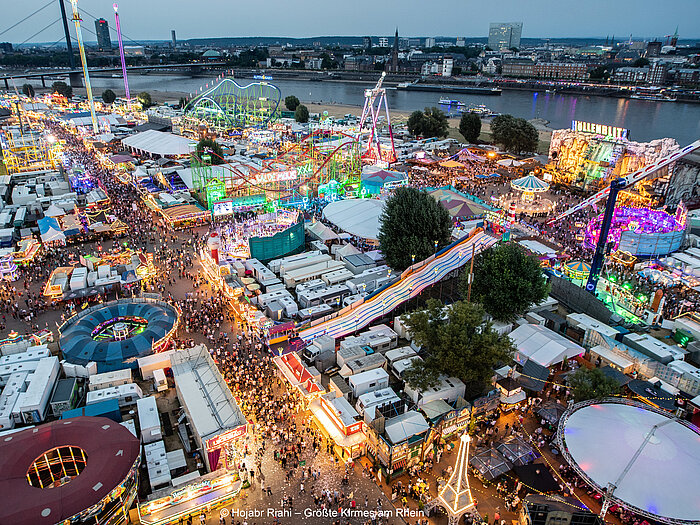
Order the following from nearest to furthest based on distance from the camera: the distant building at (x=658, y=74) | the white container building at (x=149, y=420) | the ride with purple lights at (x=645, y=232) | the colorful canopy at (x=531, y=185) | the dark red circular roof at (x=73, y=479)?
the dark red circular roof at (x=73, y=479)
the white container building at (x=149, y=420)
the ride with purple lights at (x=645, y=232)
the colorful canopy at (x=531, y=185)
the distant building at (x=658, y=74)

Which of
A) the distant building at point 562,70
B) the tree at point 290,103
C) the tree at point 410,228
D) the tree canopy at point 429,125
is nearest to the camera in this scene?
the tree at point 410,228

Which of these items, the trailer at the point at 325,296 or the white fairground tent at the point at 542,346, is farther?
the trailer at the point at 325,296

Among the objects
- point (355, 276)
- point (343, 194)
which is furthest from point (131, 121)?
point (355, 276)

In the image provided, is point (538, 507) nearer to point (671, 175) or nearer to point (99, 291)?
point (99, 291)

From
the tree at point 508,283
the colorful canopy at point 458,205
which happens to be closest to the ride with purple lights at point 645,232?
the colorful canopy at point 458,205

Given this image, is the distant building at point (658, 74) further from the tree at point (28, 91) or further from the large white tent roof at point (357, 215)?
the tree at point (28, 91)

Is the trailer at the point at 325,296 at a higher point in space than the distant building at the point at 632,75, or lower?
lower

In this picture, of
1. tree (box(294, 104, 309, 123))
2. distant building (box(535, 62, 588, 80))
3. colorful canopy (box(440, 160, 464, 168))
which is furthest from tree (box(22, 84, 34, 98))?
distant building (box(535, 62, 588, 80))
